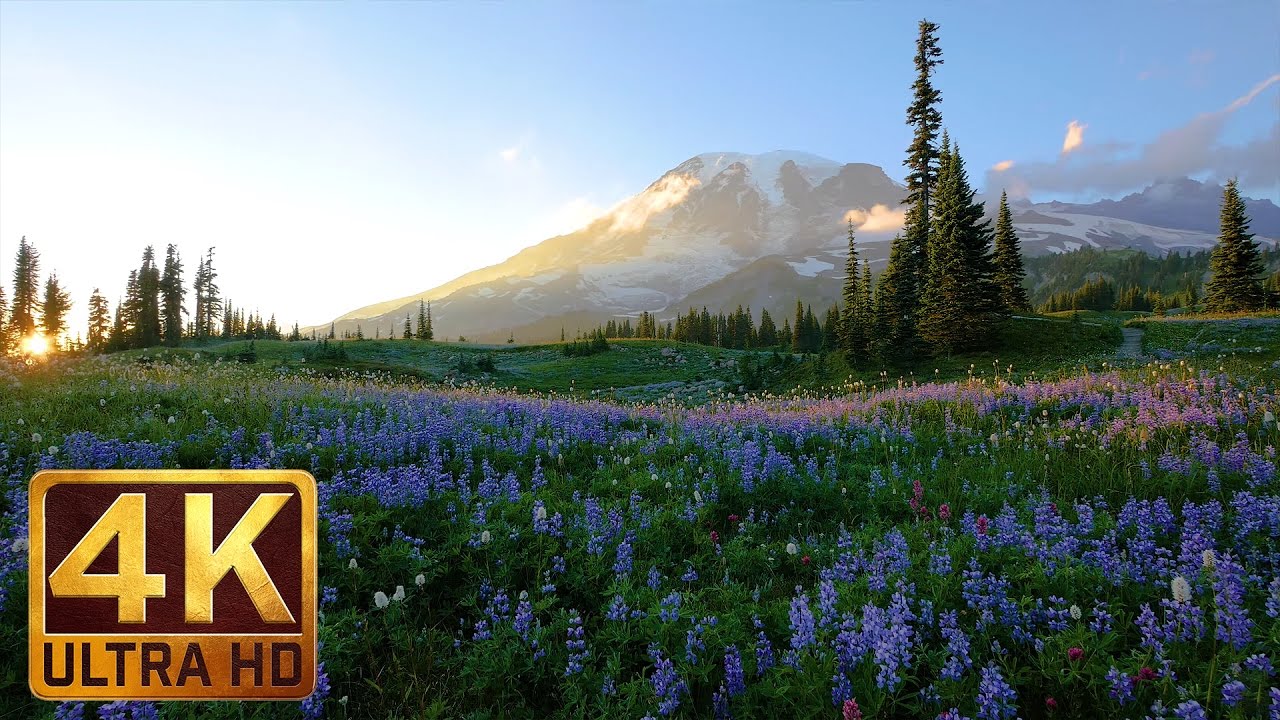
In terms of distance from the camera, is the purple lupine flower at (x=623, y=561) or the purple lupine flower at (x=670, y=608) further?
the purple lupine flower at (x=623, y=561)

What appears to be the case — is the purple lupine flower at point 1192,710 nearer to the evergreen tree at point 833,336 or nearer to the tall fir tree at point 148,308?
the evergreen tree at point 833,336

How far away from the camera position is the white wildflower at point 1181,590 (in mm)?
3141

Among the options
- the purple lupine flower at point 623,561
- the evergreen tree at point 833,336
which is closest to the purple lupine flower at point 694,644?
the purple lupine flower at point 623,561

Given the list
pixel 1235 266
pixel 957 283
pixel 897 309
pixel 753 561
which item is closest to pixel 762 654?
pixel 753 561

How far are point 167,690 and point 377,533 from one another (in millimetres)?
2000

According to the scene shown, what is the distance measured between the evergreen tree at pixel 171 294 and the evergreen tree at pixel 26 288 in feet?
54.1

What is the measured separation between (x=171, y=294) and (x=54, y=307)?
62.2 ft

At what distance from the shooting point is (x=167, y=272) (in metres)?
76.6

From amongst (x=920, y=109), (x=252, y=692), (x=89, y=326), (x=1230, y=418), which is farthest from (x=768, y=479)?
(x=89, y=326)

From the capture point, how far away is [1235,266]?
1743 inches

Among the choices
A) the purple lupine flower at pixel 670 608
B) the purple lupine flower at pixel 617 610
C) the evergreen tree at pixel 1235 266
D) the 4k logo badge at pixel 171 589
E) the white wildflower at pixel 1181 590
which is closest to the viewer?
the 4k logo badge at pixel 171 589

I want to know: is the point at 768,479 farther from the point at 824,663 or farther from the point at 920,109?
the point at 920,109

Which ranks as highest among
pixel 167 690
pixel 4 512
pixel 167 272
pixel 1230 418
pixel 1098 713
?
pixel 167 272

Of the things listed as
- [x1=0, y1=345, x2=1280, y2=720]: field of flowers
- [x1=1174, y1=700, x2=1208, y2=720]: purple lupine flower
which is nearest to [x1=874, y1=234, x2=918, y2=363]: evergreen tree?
[x1=0, y1=345, x2=1280, y2=720]: field of flowers
